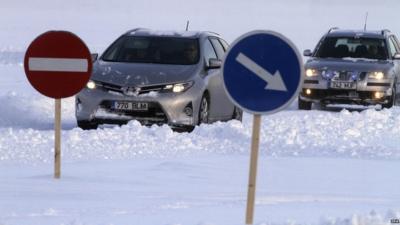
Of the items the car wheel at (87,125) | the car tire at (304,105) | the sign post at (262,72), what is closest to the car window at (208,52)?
the car wheel at (87,125)

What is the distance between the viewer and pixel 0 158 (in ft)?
31.6

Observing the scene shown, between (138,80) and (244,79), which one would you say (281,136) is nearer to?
(138,80)

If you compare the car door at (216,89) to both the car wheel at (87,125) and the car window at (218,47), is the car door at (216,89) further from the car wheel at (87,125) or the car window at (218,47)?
the car wheel at (87,125)

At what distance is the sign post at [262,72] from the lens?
18.5ft

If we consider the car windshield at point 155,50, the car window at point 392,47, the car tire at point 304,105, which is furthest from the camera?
the car window at point 392,47

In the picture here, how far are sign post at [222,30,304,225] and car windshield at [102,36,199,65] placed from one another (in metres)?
7.18

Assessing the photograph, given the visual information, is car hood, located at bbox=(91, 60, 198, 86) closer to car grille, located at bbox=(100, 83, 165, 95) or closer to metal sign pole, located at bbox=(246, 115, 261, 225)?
car grille, located at bbox=(100, 83, 165, 95)

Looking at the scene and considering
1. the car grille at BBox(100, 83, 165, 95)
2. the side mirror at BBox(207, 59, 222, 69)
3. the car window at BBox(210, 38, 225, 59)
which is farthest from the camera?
the car window at BBox(210, 38, 225, 59)

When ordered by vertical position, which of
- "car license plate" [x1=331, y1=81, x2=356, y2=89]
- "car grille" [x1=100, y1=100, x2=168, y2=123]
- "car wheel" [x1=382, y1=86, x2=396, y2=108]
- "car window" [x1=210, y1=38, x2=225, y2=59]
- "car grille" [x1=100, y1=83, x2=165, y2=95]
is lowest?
"car wheel" [x1=382, y1=86, x2=396, y2=108]

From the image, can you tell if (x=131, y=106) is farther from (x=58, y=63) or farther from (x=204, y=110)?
(x=58, y=63)

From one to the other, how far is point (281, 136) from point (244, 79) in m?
5.93

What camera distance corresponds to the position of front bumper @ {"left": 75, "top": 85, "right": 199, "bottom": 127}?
11906mm

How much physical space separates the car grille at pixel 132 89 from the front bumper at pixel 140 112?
0.05 m

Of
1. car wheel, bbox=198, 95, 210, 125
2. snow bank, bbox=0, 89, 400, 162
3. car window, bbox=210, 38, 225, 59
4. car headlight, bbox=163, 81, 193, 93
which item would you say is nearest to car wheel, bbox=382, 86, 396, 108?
snow bank, bbox=0, 89, 400, 162
